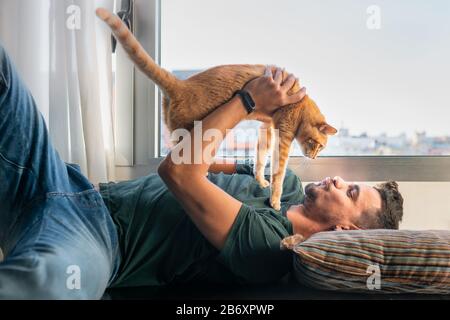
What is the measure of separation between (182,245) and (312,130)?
44cm

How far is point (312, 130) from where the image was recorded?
1.13m

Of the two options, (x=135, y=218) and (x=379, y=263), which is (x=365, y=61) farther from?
(x=135, y=218)

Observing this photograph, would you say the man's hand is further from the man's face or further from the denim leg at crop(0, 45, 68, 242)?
the denim leg at crop(0, 45, 68, 242)

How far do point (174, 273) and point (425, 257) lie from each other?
0.52 metres

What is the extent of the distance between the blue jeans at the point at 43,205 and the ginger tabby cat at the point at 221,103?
0.82 ft

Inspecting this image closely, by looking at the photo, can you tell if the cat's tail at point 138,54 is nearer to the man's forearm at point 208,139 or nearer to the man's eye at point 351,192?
the man's forearm at point 208,139

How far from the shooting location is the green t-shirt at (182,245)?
36.7 inches

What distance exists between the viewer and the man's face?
A: 1.12 meters

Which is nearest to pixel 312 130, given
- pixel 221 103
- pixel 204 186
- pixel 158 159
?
pixel 221 103

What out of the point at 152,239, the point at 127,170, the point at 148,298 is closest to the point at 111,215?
the point at 152,239

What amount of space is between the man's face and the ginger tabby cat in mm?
109
